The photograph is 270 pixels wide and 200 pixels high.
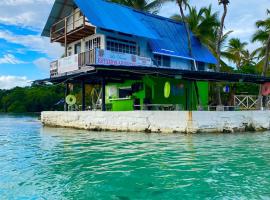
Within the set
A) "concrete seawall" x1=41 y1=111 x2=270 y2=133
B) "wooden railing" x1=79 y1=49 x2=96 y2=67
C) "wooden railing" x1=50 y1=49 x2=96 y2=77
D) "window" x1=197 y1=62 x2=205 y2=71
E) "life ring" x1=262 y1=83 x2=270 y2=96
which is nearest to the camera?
"concrete seawall" x1=41 y1=111 x2=270 y2=133

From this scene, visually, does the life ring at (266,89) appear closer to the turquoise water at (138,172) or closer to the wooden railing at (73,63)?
the turquoise water at (138,172)

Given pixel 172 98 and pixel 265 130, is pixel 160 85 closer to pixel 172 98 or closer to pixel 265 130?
pixel 172 98

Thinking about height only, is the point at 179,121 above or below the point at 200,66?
below

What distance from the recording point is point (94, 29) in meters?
20.6

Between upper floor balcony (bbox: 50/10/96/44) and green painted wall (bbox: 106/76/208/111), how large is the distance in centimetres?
433

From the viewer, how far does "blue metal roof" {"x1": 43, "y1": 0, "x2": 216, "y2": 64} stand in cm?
2006

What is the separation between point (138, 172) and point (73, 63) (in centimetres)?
1440

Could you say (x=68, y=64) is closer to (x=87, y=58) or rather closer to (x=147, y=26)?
(x=87, y=58)

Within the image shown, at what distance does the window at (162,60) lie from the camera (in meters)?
23.9

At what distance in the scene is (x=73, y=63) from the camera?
66.6 feet

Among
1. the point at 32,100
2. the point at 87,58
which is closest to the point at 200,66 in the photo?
the point at 87,58

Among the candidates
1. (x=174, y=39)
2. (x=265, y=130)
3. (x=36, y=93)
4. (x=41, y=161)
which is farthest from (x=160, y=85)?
(x=36, y=93)

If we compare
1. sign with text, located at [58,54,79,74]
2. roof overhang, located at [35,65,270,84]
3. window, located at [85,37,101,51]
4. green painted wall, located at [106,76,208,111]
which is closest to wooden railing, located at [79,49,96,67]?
sign with text, located at [58,54,79,74]

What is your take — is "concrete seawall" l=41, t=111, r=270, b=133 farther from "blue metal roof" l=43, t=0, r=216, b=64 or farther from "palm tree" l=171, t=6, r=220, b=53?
"palm tree" l=171, t=6, r=220, b=53
